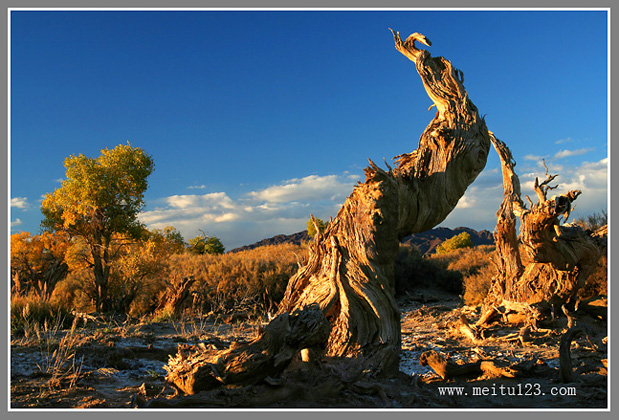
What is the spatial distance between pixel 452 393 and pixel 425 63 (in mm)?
5141

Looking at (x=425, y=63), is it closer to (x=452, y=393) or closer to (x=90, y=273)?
(x=452, y=393)

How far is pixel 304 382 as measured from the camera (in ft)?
15.0

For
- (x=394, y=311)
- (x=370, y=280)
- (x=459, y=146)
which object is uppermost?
(x=459, y=146)

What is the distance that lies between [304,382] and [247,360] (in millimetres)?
683

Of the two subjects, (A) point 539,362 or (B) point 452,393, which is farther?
(A) point 539,362

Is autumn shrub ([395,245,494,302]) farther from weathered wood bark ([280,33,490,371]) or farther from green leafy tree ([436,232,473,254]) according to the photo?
green leafy tree ([436,232,473,254])

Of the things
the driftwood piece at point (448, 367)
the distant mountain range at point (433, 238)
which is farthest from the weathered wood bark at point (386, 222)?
the distant mountain range at point (433, 238)

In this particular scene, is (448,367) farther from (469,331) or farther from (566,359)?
(469,331)

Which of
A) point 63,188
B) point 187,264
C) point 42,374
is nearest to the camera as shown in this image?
point 42,374

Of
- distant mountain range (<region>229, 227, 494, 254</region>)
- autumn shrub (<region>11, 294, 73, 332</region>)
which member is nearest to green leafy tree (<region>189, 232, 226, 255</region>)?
distant mountain range (<region>229, 227, 494, 254</region>)

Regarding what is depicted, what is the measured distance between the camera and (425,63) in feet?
24.1

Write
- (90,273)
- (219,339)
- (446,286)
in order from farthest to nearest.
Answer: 1. (446,286)
2. (90,273)
3. (219,339)

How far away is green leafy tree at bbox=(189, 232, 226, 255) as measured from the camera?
3258cm

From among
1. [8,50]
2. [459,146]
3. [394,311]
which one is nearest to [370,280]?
[394,311]
